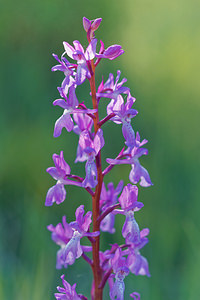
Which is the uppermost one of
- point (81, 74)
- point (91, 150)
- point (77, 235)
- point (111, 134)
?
point (111, 134)

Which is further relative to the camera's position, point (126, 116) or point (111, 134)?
point (111, 134)

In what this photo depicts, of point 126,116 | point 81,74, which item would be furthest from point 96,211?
point 81,74

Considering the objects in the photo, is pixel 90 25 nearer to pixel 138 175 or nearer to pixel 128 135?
pixel 128 135

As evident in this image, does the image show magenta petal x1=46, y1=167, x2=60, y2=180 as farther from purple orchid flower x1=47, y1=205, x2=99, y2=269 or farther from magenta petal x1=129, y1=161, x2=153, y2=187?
magenta petal x1=129, y1=161, x2=153, y2=187

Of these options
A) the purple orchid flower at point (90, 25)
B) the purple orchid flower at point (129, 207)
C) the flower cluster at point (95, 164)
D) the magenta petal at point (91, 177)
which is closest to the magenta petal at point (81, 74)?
the flower cluster at point (95, 164)

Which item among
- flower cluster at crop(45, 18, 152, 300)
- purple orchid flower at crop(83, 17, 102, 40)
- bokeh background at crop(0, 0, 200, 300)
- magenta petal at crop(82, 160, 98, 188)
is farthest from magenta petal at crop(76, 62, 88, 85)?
bokeh background at crop(0, 0, 200, 300)
